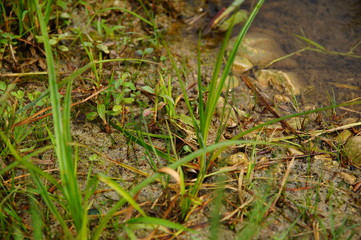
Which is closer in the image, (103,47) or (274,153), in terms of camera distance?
(274,153)

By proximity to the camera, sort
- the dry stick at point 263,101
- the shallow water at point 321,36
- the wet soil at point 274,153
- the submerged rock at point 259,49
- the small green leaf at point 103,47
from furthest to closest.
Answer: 1. the submerged rock at point 259,49
2. the shallow water at point 321,36
3. the small green leaf at point 103,47
4. the dry stick at point 263,101
5. the wet soil at point 274,153

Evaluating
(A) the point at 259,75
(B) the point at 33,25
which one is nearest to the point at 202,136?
(A) the point at 259,75

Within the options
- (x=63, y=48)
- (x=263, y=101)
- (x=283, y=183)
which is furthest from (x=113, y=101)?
(x=283, y=183)

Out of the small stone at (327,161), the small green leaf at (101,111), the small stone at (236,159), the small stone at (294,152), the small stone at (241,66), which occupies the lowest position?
the small stone at (327,161)

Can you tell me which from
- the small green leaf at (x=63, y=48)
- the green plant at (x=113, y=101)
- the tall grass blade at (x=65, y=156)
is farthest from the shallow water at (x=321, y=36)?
the tall grass blade at (x=65, y=156)

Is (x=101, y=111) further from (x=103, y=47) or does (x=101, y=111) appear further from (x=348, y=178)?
(x=348, y=178)

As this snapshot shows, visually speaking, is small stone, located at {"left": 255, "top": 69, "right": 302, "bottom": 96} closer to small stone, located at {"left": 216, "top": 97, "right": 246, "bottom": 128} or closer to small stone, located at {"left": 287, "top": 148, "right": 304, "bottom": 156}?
small stone, located at {"left": 216, "top": 97, "right": 246, "bottom": 128}

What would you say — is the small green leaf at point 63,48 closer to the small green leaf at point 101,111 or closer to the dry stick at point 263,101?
the small green leaf at point 101,111

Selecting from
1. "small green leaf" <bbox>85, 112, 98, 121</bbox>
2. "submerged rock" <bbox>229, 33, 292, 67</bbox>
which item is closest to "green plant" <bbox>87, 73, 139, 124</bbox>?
"small green leaf" <bbox>85, 112, 98, 121</bbox>
